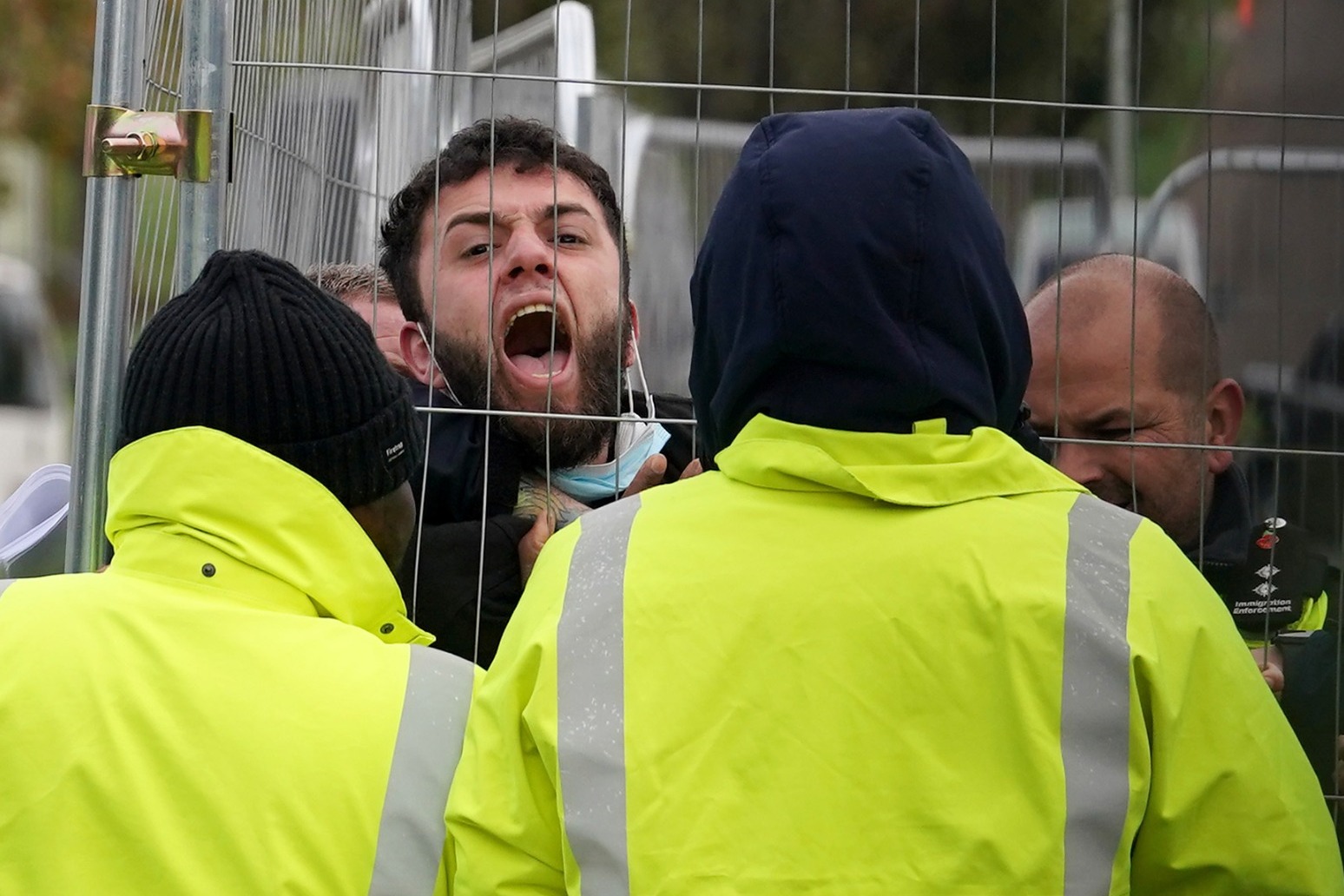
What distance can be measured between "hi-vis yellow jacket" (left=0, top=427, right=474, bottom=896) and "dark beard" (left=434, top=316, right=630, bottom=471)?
3.27ft

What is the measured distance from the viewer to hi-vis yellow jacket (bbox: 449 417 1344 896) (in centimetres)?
172

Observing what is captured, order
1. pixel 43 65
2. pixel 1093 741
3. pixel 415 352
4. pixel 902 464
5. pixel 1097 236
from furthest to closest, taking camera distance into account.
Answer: pixel 43 65 < pixel 1097 236 < pixel 415 352 < pixel 902 464 < pixel 1093 741

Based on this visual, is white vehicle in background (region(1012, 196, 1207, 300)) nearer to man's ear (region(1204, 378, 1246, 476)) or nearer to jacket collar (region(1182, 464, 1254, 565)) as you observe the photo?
man's ear (region(1204, 378, 1246, 476))

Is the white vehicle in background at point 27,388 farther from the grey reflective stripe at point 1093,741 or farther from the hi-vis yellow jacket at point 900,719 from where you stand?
the grey reflective stripe at point 1093,741

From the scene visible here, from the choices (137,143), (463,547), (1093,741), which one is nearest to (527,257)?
(463,547)

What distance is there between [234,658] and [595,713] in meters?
0.39

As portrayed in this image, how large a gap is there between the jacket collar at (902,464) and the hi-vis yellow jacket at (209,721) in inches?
17.1

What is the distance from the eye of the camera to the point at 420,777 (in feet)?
6.16

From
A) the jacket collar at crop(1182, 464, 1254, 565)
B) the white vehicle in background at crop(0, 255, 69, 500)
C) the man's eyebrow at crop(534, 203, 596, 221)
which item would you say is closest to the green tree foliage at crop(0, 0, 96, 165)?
the white vehicle in background at crop(0, 255, 69, 500)

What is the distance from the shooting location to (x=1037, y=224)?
16.4ft

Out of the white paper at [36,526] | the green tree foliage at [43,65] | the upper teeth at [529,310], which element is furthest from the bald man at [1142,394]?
the green tree foliage at [43,65]

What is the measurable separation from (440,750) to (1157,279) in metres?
1.48

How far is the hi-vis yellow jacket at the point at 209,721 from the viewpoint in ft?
5.92

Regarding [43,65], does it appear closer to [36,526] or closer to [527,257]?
[36,526]
